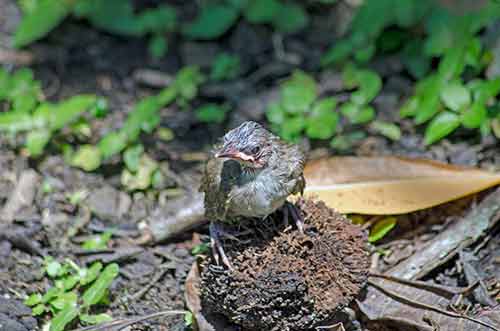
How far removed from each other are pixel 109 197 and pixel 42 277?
36.9 inches

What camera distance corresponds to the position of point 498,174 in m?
4.97

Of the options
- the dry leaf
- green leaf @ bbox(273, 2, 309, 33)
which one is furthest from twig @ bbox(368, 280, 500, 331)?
Result: green leaf @ bbox(273, 2, 309, 33)

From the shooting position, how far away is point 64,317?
4.44 m

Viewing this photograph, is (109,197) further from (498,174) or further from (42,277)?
(498,174)

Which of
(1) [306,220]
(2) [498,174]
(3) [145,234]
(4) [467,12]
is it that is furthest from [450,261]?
(4) [467,12]

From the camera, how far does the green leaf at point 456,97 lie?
553cm

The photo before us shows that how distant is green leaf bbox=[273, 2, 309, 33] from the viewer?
22.7 ft

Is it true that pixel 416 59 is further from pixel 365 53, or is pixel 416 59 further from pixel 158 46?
pixel 158 46

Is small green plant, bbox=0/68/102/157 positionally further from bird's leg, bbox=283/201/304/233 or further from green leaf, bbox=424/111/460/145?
green leaf, bbox=424/111/460/145

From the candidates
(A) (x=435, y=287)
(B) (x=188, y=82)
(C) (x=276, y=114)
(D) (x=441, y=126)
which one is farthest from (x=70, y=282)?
(D) (x=441, y=126)

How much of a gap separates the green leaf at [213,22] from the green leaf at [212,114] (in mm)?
888

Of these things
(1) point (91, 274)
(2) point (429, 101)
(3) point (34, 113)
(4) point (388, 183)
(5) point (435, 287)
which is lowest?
(1) point (91, 274)

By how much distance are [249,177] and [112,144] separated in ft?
6.66

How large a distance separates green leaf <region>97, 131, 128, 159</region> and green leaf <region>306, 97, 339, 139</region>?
4.60 feet
